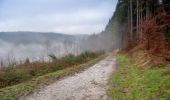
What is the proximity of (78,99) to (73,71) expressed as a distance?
995cm

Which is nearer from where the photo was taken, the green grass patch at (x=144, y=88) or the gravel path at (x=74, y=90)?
the green grass patch at (x=144, y=88)

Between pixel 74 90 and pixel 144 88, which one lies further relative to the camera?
pixel 74 90

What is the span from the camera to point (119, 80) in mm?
17578

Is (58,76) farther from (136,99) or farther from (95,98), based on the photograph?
(136,99)

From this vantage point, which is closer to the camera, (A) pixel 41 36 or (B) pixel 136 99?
(B) pixel 136 99

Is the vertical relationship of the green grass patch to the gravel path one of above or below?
above

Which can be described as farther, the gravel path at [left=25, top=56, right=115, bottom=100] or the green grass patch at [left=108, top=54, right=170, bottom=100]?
the gravel path at [left=25, top=56, right=115, bottom=100]

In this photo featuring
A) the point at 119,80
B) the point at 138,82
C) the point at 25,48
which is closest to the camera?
the point at 138,82

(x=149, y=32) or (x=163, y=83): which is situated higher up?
(x=149, y=32)

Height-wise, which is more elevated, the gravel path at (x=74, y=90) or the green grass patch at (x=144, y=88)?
the green grass patch at (x=144, y=88)

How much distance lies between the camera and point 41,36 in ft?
607

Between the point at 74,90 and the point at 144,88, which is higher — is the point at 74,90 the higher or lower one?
the lower one

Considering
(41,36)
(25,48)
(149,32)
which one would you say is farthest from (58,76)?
(41,36)

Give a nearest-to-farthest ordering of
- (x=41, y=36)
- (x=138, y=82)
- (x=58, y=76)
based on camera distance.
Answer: (x=138, y=82) < (x=58, y=76) < (x=41, y=36)
